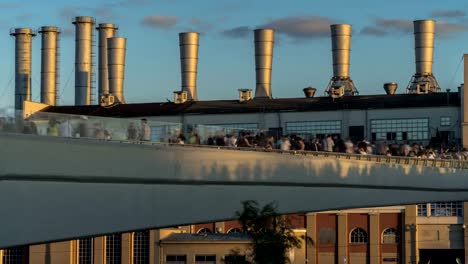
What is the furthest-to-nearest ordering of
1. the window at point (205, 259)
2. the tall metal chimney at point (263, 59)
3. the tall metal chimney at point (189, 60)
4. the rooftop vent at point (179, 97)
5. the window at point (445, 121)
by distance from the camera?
1. the tall metal chimney at point (189, 60)
2. the tall metal chimney at point (263, 59)
3. the rooftop vent at point (179, 97)
4. the window at point (445, 121)
5. the window at point (205, 259)

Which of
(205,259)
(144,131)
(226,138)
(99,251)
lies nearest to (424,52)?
(205,259)

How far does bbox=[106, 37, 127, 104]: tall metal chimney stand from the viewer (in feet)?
351

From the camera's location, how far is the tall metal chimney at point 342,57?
99.6 metres

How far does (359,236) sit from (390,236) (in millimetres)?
2645

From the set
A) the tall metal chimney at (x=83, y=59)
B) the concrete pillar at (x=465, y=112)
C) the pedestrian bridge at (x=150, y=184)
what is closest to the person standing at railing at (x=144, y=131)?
the pedestrian bridge at (x=150, y=184)

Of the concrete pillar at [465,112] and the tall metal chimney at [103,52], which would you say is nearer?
the concrete pillar at [465,112]

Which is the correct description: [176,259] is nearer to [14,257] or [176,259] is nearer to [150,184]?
[14,257]

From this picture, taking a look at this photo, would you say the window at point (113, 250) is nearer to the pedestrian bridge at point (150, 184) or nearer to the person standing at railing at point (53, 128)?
the pedestrian bridge at point (150, 184)

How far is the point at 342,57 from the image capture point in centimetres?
9956

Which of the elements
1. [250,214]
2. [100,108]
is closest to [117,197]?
[250,214]

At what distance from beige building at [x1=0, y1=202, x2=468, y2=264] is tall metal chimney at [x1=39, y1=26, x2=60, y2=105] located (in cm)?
2028

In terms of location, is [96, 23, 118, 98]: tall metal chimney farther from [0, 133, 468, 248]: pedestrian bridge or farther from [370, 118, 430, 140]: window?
[0, 133, 468, 248]: pedestrian bridge

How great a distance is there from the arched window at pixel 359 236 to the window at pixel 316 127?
9.50m

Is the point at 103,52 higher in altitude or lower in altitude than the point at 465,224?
higher
